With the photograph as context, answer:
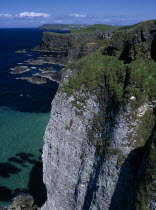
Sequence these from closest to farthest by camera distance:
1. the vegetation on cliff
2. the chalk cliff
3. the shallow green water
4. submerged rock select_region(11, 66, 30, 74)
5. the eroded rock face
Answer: the vegetation on cliff → the chalk cliff → the eroded rock face → the shallow green water → submerged rock select_region(11, 66, 30, 74)

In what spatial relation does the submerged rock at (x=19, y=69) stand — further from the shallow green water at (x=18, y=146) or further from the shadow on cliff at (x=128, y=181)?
the shadow on cliff at (x=128, y=181)

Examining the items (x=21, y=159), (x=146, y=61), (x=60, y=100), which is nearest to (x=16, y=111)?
(x=21, y=159)

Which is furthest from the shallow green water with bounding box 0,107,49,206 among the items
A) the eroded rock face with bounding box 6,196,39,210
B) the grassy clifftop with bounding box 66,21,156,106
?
the grassy clifftop with bounding box 66,21,156,106

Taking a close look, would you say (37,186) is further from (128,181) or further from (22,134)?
(128,181)

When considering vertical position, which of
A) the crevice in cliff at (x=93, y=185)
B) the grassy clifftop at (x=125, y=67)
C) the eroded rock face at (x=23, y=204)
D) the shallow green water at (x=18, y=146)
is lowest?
the eroded rock face at (x=23, y=204)

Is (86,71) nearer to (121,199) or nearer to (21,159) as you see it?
(121,199)

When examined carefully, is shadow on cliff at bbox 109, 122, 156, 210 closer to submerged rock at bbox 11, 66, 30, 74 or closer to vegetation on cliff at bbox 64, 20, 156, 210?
vegetation on cliff at bbox 64, 20, 156, 210

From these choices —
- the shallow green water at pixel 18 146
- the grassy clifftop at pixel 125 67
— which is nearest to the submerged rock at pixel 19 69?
the shallow green water at pixel 18 146

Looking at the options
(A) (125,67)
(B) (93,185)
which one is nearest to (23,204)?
(B) (93,185)
